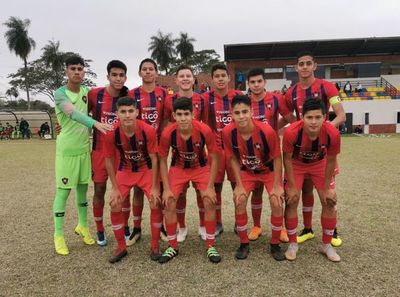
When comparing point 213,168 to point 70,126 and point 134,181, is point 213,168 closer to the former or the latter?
point 134,181

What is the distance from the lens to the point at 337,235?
4.56 meters

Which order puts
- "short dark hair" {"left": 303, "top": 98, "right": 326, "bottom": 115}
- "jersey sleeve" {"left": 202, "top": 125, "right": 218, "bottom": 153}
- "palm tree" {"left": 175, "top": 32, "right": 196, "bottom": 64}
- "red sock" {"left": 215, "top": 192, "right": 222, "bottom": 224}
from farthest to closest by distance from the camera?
"palm tree" {"left": 175, "top": 32, "right": 196, "bottom": 64}, "red sock" {"left": 215, "top": 192, "right": 222, "bottom": 224}, "jersey sleeve" {"left": 202, "top": 125, "right": 218, "bottom": 153}, "short dark hair" {"left": 303, "top": 98, "right": 326, "bottom": 115}

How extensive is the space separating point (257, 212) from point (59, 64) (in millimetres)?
50896

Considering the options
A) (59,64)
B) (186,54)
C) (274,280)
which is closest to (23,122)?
(59,64)

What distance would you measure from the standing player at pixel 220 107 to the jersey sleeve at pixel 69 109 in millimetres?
1577

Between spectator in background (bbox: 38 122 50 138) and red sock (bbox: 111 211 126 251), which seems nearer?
red sock (bbox: 111 211 126 251)

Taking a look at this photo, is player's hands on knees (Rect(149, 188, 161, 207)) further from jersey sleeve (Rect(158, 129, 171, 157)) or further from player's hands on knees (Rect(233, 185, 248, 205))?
player's hands on knees (Rect(233, 185, 248, 205))

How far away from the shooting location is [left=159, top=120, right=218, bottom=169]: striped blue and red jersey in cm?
406

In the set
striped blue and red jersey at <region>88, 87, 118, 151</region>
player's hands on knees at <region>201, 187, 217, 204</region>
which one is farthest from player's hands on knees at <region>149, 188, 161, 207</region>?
striped blue and red jersey at <region>88, 87, 118, 151</region>

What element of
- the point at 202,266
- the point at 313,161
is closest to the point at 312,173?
the point at 313,161

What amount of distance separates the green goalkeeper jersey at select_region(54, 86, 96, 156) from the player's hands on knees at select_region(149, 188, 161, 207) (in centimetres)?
116

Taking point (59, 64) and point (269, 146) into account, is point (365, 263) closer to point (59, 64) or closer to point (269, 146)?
point (269, 146)

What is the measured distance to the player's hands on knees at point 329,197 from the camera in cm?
392

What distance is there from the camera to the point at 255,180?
4176 millimetres
